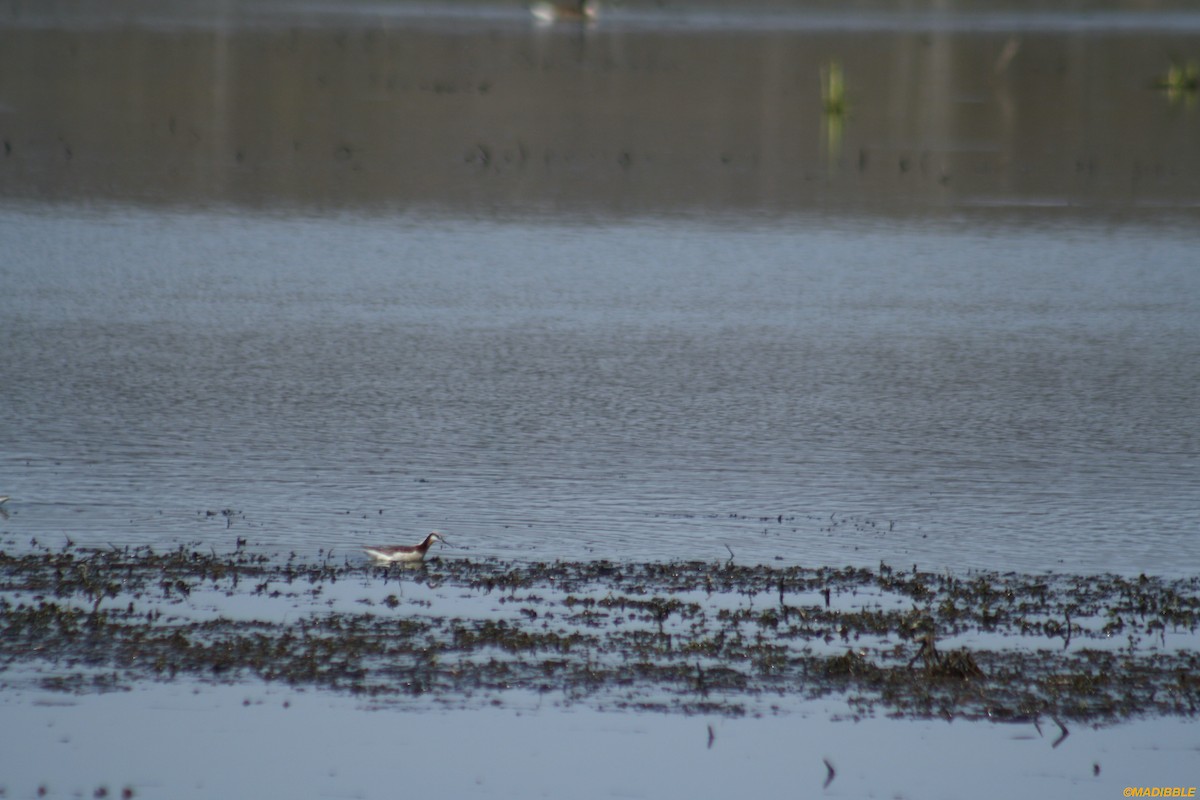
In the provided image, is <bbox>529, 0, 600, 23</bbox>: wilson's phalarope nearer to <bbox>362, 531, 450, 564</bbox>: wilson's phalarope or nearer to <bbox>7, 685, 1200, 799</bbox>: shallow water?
<bbox>362, 531, 450, 564</bbox>: wilson's phalarope

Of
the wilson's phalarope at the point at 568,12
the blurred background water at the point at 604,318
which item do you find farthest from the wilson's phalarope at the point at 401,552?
the wilson's phalarope at the point at 568,12

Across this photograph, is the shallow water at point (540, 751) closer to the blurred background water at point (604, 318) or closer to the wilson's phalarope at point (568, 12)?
the blurred background water at point (604, 318)

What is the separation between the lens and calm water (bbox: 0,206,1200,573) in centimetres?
1044

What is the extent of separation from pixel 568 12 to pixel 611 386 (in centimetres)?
4475

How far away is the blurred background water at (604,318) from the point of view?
10719 millimetres

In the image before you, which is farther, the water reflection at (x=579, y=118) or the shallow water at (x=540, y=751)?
the water reflection at (x=579, y=118)

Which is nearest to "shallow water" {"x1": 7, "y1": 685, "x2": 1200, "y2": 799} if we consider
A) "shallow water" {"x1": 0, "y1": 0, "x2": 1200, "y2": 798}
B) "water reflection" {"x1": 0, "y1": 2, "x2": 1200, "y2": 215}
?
"shallow water" {"x1": 0, "y1": 0, "x2": 1200, "y2": 798}

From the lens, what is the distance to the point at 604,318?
1698 centimetres

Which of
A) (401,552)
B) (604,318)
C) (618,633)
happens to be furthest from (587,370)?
(618,633)

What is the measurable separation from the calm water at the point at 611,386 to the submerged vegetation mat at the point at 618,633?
23.0 inches

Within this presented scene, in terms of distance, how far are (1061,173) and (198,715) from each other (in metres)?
21.7

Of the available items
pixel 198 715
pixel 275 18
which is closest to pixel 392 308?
pixel 198 715

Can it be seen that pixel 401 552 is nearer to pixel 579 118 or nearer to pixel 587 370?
pixel 587 370

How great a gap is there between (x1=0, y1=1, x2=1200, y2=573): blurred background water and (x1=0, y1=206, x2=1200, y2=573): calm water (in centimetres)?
5
